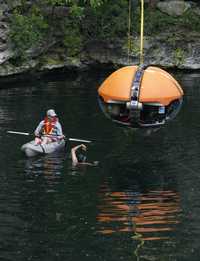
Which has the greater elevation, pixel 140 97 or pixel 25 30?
pixel 140 97

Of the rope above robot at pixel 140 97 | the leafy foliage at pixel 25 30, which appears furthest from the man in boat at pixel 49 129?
the leafy foliage at pixel 25 30

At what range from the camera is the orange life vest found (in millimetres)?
28812

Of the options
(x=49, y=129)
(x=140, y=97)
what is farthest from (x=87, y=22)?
(x=140, y=97)

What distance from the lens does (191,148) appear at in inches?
1128

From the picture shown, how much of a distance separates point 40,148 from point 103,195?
6.26m

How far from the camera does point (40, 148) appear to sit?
1095 inches

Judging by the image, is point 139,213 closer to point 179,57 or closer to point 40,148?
point 40,148

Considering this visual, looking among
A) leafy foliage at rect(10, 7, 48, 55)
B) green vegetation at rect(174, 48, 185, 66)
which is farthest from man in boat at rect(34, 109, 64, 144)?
green vegetation at rect(174, 48, 185, 66)

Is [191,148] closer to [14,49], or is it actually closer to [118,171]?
[118,171]

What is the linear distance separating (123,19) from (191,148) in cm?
2647

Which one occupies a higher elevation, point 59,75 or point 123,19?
point 123,19

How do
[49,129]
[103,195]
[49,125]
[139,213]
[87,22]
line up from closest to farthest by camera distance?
[139,213] → [103,195] → [49,125] → [49,129] → [87,22]

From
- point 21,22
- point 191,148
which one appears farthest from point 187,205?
point 21,22

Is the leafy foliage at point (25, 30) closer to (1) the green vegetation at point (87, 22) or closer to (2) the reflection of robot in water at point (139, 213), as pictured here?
(1) the green vegetation at point (87, 22)
